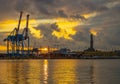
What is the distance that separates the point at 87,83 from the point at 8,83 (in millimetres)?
8730

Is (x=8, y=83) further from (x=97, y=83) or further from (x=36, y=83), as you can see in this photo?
(x=97, y=83)

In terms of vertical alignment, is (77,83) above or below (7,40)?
below

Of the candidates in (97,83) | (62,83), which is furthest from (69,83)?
(97,83)

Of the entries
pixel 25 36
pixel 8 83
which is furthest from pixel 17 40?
pixel 8 83

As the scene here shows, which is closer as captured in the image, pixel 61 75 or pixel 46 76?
pixel 46 76

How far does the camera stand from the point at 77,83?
37.6 meters

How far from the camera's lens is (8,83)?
37.4 meters

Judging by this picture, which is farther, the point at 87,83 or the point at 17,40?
the point at 17,40

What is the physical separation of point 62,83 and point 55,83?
0.88m

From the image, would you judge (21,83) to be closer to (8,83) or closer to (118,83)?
(8,83)

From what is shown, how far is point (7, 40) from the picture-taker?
199875 millimetres

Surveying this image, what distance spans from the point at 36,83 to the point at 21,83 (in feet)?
5.50

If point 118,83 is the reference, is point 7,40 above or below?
above

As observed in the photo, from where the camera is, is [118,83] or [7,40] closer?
[118,83]
